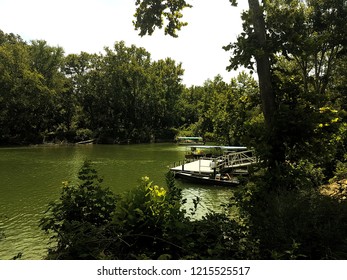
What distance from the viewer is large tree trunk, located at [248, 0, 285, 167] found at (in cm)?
677

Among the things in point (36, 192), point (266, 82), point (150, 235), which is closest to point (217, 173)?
point (36, 192)

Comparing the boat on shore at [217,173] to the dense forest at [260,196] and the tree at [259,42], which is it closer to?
the dense forest at [260,196]

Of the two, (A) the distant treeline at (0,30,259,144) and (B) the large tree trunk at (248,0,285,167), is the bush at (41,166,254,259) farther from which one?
(A) the distant treeline at (0,30,259,144)

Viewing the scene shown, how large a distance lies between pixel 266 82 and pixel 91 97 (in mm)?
71155

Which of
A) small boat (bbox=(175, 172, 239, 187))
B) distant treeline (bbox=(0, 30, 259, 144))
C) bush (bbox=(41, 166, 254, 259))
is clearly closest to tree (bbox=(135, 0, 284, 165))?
bush (bbox=(41, 166, 254, 259))

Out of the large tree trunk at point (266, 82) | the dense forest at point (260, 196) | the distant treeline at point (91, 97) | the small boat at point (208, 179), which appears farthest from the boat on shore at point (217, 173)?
the distant treeline at point (91, 97)

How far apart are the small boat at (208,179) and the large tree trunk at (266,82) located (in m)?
13.2

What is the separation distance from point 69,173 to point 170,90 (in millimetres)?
56854

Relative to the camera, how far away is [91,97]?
2908 inches

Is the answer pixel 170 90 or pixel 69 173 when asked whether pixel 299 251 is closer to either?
pixel 69 173

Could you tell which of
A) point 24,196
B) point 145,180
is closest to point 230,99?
point 24,196

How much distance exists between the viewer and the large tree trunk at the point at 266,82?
6.77 metres

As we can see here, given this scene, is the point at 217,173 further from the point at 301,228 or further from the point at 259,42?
the point at 301,228

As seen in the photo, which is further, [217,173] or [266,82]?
[217,173]
